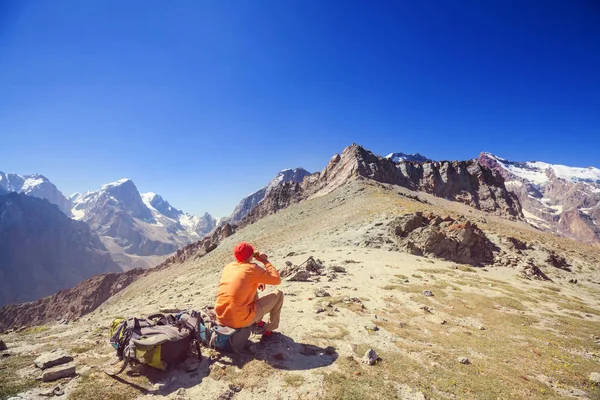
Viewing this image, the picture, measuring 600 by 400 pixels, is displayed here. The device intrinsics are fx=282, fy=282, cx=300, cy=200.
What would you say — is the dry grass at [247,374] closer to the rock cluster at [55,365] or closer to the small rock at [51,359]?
the rock cluster at [55,365]

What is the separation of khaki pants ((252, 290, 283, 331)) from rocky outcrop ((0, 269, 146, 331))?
10100 centimetres

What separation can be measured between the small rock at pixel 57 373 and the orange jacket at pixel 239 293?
303 centimetres

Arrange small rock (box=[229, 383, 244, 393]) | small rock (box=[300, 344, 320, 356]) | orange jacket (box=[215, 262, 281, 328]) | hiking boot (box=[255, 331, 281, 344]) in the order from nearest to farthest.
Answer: small rock (box=[229, 383, 244, 393]) < orange jacket (box=[215, 262, 281, 328]) < small rock (box=[300, 344, 320, 356]) < hiking boot (box=[255, 331, 281, 344])

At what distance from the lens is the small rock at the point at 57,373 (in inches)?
218

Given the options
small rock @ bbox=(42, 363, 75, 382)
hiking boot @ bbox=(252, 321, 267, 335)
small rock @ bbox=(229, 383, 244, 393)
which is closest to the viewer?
small rock @ bbox=(42, 363, 75, 382)

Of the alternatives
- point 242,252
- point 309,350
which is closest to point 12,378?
point 242,252

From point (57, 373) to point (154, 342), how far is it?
6.40ft

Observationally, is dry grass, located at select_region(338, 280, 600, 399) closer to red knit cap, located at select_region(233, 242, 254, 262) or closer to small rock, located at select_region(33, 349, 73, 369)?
red knit cap, located at select_region(233, 242, 254, 262)

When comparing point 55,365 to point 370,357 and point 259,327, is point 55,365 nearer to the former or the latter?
point 259,327

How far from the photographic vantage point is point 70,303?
91688 millimetres

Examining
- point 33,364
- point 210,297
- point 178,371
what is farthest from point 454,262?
point 33,364

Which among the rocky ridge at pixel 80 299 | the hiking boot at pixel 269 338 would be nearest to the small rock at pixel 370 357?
the hiking boot at pixel 269 338

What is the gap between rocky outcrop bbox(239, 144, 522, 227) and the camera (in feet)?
259

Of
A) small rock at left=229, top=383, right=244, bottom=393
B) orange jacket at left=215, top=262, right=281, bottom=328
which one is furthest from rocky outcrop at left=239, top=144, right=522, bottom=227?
small rock at left=229, top=383, right=244, bottom=393
